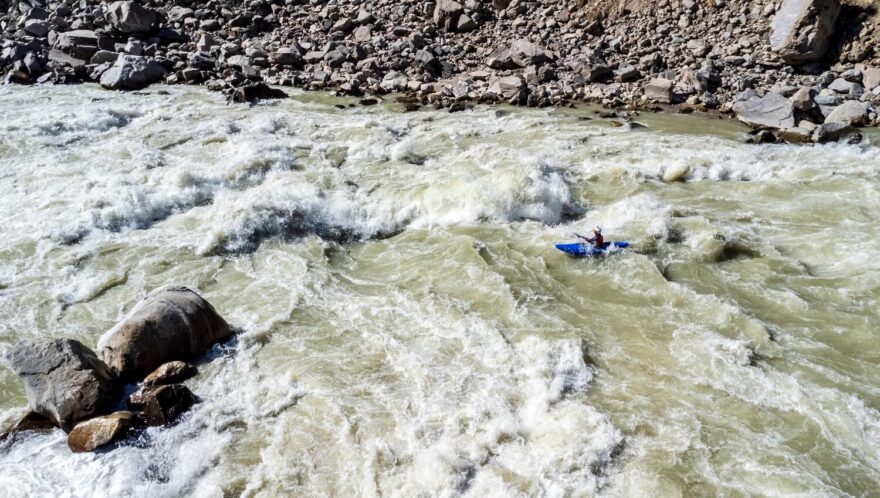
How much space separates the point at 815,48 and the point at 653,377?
15.4 m

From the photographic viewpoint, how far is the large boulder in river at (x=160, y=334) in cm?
641

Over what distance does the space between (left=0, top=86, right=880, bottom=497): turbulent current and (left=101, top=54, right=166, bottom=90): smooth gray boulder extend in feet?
15.9

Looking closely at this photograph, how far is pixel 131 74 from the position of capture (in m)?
18.8

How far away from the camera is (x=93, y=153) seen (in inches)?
515

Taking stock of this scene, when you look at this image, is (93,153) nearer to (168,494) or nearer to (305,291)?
(305,291)

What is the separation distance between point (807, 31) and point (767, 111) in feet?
13.0

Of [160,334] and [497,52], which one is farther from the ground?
[497,52]

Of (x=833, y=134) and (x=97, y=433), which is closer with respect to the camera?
(x=97, y=433)

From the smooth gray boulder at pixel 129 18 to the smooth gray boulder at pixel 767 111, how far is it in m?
20.7

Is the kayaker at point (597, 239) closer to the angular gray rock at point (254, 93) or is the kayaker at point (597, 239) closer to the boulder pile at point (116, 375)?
the boulder pile at point (116, 375)

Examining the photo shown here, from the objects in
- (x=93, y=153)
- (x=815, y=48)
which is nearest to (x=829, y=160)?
(x=815, y=48)

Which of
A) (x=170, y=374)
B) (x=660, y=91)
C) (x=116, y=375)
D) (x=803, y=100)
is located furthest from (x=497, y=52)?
(x=116, y=375)

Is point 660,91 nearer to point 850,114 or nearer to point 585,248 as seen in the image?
point 850,114

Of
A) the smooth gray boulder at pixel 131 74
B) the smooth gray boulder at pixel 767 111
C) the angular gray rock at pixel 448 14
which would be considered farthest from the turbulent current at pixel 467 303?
the angular gray rock at pixel 448 14
